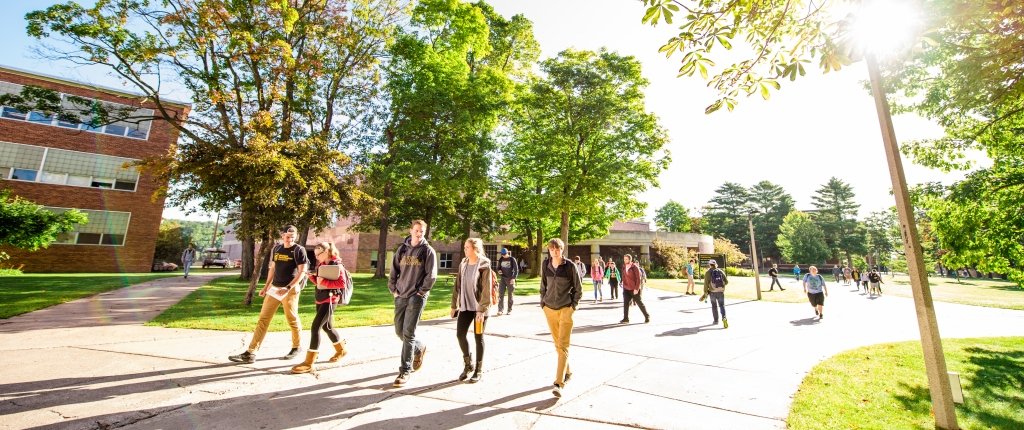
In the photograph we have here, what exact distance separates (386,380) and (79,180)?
107ft

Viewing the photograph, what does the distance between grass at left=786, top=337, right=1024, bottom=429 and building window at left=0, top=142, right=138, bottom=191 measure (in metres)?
32.7

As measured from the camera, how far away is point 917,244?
3.70 meters

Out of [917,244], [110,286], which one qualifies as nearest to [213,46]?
[110,286]

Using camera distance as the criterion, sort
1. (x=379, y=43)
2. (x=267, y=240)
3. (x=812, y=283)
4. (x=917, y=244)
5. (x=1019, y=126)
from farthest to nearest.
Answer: (x=379, y=43) < (x=812, y=283) < (x=267, y=240) < (x=1019, y=126) < (x=917, y=244)

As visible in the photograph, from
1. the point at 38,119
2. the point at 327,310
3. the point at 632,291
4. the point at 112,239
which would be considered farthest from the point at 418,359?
the point at 38,119

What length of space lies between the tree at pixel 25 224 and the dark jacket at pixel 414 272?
1016 inches

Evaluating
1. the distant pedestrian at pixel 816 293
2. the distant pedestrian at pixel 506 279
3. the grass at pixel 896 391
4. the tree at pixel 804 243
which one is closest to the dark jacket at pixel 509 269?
the distant pedestrian at pixel 506 279

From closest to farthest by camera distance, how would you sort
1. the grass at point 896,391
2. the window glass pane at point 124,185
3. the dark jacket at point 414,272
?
the grass at point 896,391
the dark jacket at point 414,272
the window glass pane at point 124,185

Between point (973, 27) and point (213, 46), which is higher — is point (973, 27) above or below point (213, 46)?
below

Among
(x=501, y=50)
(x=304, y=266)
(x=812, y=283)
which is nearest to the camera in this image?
(x=304, y=266)

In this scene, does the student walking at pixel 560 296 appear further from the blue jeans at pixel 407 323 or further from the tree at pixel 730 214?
the tree at pixel 730 214

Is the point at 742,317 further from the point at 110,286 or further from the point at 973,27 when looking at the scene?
the point at 110,286

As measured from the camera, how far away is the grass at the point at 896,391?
3.79 metres

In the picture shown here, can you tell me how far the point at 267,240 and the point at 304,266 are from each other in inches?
269
